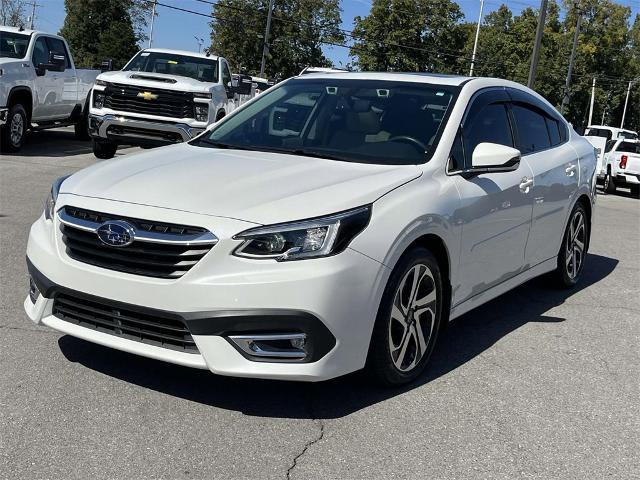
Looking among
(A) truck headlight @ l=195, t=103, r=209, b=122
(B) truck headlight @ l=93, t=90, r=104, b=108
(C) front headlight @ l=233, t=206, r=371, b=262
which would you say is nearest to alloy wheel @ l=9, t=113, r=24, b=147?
(B) truck headlight @ l=93, t=90, r=104, b=108

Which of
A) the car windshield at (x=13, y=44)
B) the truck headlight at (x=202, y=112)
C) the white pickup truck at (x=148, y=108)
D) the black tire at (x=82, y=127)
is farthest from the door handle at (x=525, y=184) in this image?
the black tire at (x=82, y=127)

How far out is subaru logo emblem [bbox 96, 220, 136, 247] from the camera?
370 centimetres

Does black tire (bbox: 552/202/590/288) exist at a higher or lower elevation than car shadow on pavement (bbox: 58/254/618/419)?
higher

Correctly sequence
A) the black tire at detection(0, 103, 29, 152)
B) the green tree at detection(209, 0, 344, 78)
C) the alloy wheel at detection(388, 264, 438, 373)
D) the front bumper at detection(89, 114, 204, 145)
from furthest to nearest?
1. the green tree at detection(209, 0, 344, 78)
2. the black tire at detection(0, 103, 29, 152)
3. the front bumper at detection(89, 114, 204, 145)
4. the alloy wheel at detection(388, 264, 438, 373)

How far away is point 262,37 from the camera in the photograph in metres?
68.6

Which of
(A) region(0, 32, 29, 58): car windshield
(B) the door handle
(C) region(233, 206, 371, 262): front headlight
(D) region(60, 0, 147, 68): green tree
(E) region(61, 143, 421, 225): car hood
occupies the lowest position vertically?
(C) region(233, 206, 371, 262): front headlight

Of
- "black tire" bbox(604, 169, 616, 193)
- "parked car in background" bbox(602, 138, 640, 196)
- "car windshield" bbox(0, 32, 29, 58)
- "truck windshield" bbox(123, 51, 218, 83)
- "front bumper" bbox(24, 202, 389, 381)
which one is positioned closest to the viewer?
"front bumper" bbox(24, 202, 389, 381)

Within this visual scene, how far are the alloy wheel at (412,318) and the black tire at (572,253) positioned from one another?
251 cm

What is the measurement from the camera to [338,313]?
3.67 meters

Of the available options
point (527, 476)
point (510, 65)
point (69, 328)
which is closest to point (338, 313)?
point (527, 476)

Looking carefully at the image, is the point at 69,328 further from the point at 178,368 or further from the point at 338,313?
the point at 338,313

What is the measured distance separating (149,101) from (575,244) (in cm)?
842

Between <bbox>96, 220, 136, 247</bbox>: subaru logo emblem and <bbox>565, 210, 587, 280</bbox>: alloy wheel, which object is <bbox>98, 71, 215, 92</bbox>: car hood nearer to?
<bbox>565, 210, 587, 280</bbox>: alloy wheel

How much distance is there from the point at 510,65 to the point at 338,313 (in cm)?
8067
